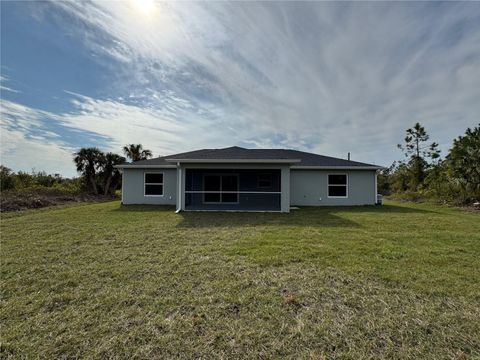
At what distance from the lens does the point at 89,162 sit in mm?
20781

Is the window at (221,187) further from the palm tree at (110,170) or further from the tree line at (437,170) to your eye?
the tree line at (437,170)

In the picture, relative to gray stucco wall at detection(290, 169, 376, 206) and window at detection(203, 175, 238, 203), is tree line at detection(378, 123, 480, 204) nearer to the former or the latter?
gray stucco wall at detection(290, 169, 376, 206)

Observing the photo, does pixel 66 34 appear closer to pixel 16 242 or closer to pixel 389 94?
pixel 16 242

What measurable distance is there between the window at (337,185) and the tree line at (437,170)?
21.6ft

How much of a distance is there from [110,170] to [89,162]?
66.1 inches

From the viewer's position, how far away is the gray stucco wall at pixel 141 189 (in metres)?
15.3

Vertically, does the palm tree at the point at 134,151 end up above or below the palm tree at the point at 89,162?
above

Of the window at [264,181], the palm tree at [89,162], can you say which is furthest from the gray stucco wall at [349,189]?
the palm tree at [89,162]

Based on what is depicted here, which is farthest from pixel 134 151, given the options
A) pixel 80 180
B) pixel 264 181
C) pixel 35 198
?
pixel 264 181

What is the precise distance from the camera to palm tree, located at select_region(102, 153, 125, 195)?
21266mm

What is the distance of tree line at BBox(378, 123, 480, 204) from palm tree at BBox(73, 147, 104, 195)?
77.1 feet

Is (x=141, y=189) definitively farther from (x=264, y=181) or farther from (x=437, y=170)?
(x=437, y=170)

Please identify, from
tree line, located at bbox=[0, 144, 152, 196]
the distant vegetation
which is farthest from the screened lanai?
tree line, located at bbox=[0, 144, 152, 196]

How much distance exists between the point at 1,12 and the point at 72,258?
9.27 meters
